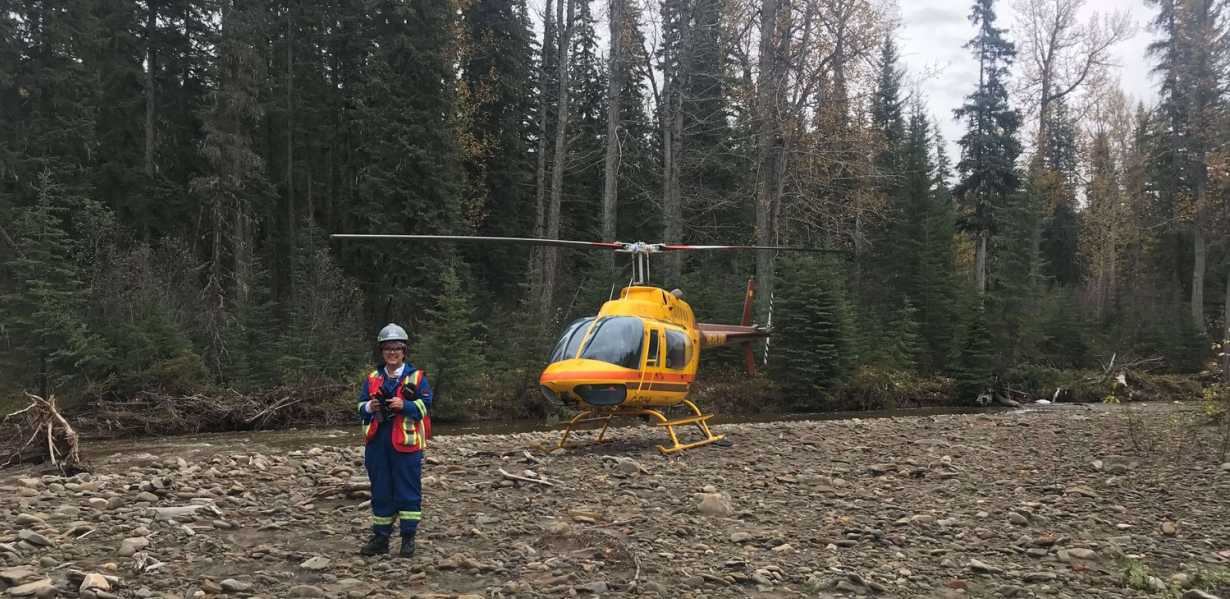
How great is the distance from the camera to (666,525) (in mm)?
6227

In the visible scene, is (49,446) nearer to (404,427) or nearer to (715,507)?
(404,427)

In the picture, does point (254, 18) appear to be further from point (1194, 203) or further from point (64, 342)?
point (1194, 203)

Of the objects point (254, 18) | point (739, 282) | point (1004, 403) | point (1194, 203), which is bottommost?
point (1004, 403)

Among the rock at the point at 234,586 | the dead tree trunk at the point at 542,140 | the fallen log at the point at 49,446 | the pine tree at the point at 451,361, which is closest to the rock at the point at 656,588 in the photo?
Result: the rock at the point at 234,586

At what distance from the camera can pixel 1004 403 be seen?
23.6m

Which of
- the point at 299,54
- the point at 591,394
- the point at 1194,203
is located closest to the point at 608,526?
the point at 591,394

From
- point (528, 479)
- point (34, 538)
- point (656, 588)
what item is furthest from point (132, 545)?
point (656, 588)

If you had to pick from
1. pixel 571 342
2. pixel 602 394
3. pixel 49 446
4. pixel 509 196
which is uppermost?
pixel 509 196

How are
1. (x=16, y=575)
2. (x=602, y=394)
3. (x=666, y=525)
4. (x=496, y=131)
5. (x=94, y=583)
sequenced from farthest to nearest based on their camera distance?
(x=496, y=131)
(x=602, y=394)
(x=666, y=525)
(x=16, y=575)
(x=94, y=583)

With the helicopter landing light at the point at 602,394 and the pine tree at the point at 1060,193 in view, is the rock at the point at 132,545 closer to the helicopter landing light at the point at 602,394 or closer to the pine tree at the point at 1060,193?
the helicopter landing light at the point at 602,394

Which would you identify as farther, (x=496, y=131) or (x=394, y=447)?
(x=496, y=131)

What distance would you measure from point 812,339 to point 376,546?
18.0 metres

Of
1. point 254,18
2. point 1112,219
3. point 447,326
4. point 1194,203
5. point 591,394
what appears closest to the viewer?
point 591,394

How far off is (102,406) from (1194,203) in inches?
1594
